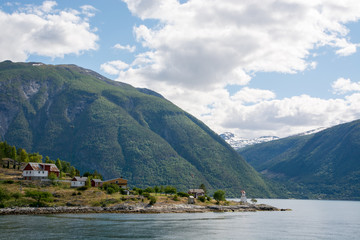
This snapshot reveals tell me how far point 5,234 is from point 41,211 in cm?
4073

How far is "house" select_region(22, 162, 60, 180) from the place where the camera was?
5487 inches

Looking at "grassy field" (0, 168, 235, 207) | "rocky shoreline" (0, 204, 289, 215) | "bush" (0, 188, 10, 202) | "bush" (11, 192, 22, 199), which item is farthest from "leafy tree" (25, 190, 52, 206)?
"bush" (0, 188, 10, 202)

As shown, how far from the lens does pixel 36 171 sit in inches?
5541

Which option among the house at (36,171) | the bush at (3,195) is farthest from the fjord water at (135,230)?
the house at (36,171)

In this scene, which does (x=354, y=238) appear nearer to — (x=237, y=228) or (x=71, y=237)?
(x=237, y=228)

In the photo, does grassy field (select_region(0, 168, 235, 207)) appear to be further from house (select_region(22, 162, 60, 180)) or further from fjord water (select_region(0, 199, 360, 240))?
fjord water (select_region(0, 199, 360, 240))

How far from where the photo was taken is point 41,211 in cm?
11450

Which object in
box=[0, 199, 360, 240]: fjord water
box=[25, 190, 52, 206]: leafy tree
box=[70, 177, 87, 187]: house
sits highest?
box=[70, 177, 87, 187]: house

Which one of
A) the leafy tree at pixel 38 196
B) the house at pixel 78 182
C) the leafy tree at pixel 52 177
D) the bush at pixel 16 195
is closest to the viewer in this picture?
the bush at pixel 16 195

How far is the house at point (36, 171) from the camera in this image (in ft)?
457

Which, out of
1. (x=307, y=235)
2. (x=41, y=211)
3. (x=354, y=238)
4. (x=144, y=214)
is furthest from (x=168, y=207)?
(x=354, y=238)

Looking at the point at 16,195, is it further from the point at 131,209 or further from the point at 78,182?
the point at 131,209

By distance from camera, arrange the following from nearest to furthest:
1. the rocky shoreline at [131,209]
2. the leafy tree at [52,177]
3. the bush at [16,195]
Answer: the rocky shoreline at [131,209], the bush at [16,195], the leafy tree at [52,177]

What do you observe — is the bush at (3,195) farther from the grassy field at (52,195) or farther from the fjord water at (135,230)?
the fjord water at (135,230)
